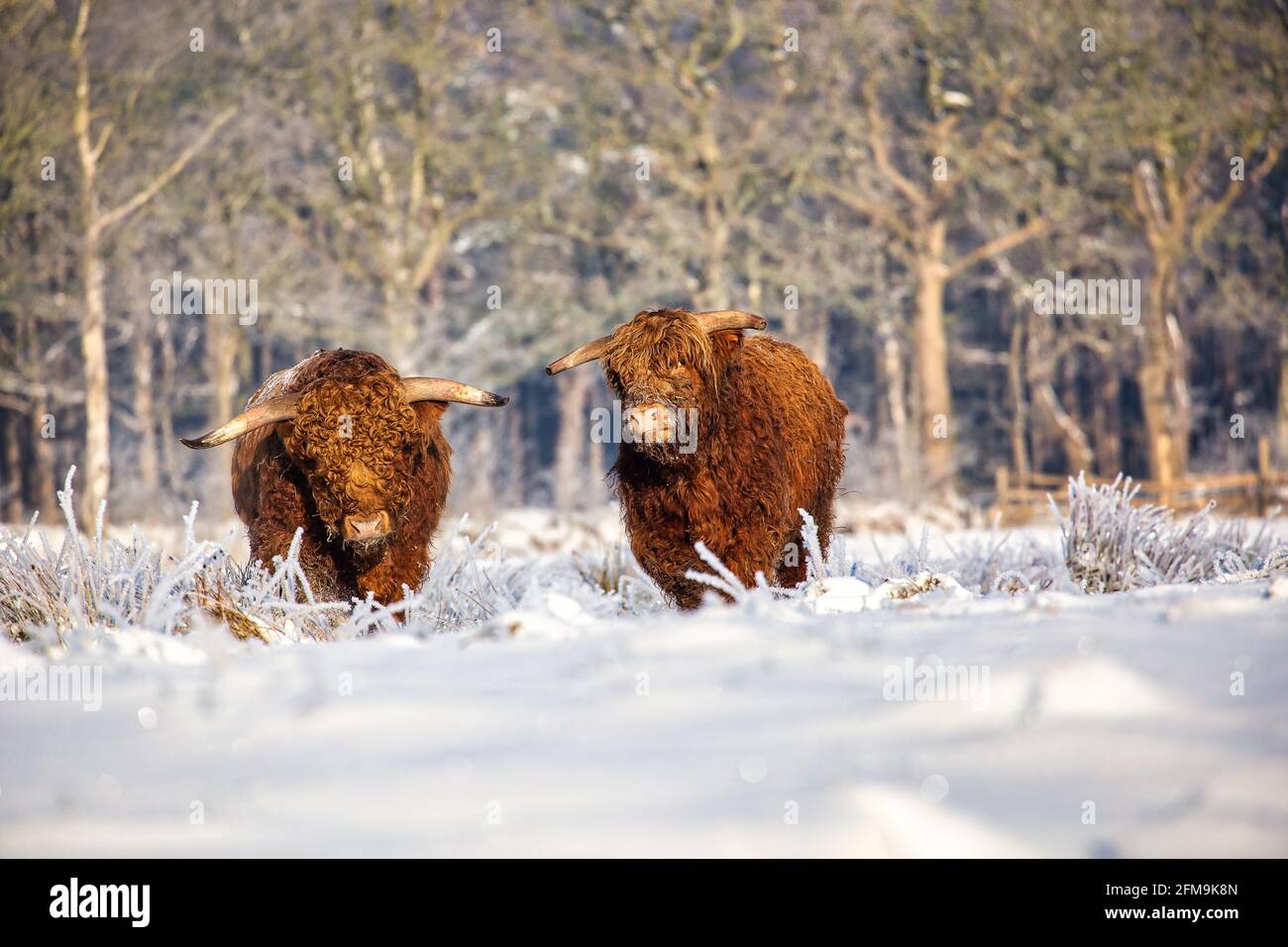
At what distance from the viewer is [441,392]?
19.6ft

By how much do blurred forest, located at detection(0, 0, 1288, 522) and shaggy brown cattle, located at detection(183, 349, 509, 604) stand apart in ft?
46.4

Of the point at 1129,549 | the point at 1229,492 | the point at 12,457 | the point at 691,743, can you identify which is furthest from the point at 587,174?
the point at 691,743

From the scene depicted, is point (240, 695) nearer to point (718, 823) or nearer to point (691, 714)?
point (691, 714)

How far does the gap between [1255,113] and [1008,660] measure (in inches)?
916

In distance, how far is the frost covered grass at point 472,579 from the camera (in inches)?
156

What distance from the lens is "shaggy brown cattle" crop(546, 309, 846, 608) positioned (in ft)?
17.8

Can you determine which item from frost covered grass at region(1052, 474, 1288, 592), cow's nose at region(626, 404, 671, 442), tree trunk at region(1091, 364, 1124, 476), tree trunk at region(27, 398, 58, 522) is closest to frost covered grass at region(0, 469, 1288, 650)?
frost covered grass at region(1052, 474, 1288, 592)

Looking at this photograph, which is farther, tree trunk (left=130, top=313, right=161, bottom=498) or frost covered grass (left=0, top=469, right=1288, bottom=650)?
tree trunk (left=130, top=313, right=161, bottom=498)

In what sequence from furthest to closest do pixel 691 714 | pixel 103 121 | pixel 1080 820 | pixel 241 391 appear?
pixel 241 391 < pixel 103 121 < pixel 691 714 < pixel 1080 820

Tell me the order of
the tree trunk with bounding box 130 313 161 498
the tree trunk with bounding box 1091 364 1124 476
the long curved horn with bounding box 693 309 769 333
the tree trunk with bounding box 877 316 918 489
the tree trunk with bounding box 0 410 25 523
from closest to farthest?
the long curved horn with bounding box 693 309 769 333, the tree trunk with bounding box 877 316 918 489, the tree trunk with bounding box 0 410 25 523, the tree trunk with bounding box 130 313 161 498, the tree trunk with bounding box 1091 364 1124 476

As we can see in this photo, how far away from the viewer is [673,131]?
963 inches

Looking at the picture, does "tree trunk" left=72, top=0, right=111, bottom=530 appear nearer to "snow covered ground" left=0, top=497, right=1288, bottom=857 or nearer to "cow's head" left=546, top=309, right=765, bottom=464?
"cow's head" left=546, top=309, right=765, bottom=464

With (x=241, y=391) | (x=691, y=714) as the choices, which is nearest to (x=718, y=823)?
(x=691, y=714)

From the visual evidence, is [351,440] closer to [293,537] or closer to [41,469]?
[293,537]
